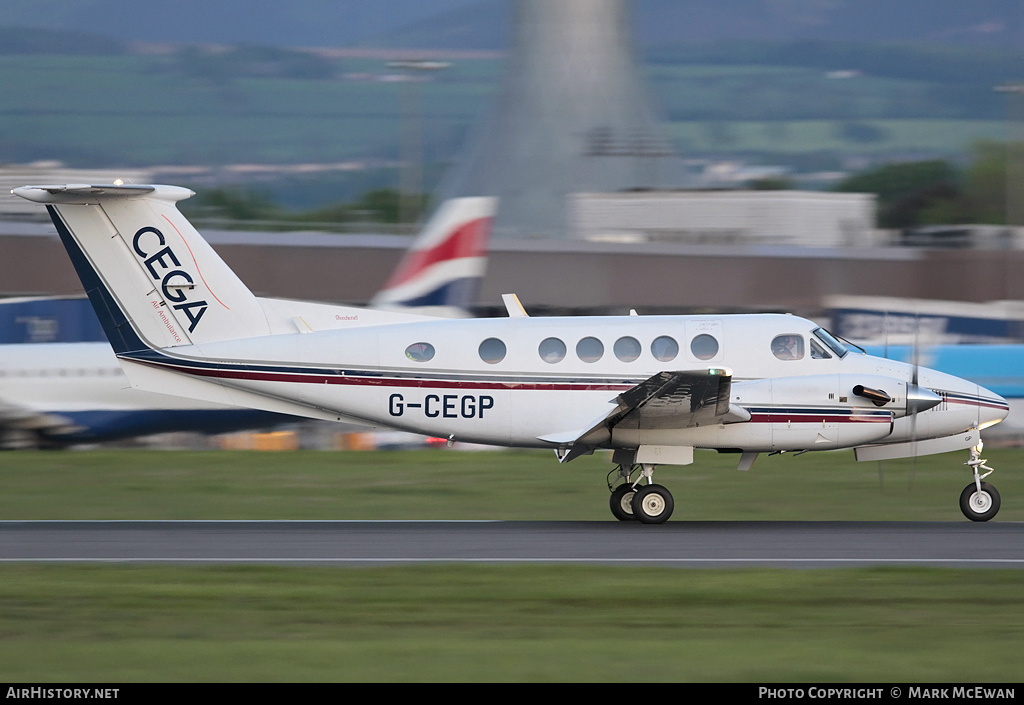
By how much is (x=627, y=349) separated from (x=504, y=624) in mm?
5670

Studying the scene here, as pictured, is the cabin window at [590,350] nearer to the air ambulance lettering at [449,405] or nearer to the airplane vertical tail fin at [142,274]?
the air ambulance lettering at [449,405]

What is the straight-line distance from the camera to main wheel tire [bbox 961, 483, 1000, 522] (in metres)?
14.8

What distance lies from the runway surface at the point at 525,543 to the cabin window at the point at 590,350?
2.07 m

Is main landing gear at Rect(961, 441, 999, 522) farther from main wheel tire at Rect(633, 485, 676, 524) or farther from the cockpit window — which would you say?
main wheel tire at Rect(633, 485, 676, 524)

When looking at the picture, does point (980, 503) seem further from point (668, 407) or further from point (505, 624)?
point (505, 624)

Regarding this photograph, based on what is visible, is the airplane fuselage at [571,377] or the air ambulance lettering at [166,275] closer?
the airplane fuselage at [571,377]

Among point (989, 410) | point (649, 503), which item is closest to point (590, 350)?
point (649, 503)

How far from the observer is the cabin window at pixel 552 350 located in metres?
14.9

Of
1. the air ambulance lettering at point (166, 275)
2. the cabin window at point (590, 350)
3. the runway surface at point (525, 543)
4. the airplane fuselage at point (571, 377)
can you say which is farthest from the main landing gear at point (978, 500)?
the air ambulance lettering at point (166, 275)

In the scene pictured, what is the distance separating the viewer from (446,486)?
2080cm

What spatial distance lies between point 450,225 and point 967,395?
12.8 metres
